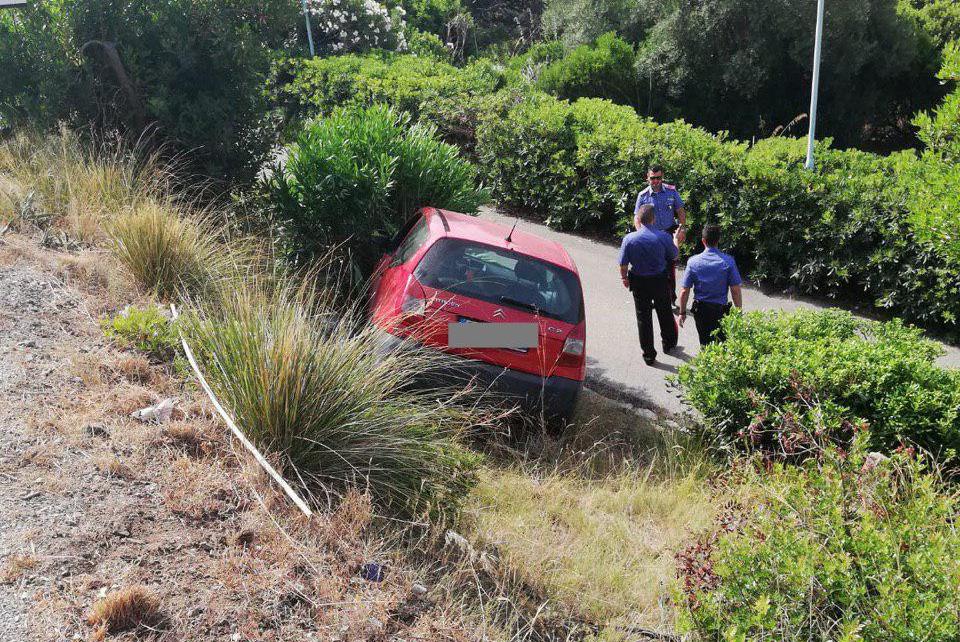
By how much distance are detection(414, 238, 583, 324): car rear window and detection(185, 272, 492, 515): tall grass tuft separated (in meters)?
1.75

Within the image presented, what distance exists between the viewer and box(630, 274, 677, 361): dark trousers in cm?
883

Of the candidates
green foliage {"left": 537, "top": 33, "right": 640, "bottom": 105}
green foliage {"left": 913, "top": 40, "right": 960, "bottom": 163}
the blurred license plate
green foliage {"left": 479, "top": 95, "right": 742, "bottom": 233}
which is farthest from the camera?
green foliage {"left": 537, "top": 33, "right": 640, "bottom": 105}

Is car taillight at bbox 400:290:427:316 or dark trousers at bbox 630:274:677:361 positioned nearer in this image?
car taillight at bbox 400:290:427:316

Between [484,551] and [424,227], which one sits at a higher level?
[424,227]

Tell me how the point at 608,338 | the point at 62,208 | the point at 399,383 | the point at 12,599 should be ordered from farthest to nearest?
the point at 608,338
the point at 62,208
the point at 399,383
the point at 12,599

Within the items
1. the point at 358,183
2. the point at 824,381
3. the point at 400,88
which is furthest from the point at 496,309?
the point at 400,88

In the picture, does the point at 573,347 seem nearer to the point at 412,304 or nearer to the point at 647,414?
the point at 412,304

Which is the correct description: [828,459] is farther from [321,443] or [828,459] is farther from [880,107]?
[880,107]

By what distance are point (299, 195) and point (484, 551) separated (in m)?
5.41

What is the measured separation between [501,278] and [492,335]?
23.8 inches

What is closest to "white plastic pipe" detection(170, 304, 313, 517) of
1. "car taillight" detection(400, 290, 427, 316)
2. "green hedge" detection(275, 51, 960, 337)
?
"car taillight" detection(400, 290, 427, 316)

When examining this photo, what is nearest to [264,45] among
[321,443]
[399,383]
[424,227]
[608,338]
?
[424,227]

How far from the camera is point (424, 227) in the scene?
25.5 ft

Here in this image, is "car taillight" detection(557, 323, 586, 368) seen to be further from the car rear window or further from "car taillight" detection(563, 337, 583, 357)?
the car rear window
